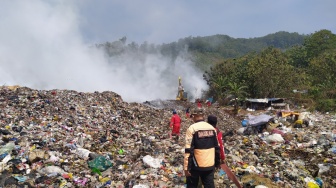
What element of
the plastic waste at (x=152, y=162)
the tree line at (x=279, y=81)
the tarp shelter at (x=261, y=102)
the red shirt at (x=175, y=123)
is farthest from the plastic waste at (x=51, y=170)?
the tarp shelter at (x=261, y=102)

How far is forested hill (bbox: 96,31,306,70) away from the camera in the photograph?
63.1 m

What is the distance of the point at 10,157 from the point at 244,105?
84.5ft

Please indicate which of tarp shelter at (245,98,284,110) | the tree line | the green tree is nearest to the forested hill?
the green tree

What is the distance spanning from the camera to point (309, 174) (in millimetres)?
5934

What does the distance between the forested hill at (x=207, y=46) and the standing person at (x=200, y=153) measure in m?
51.8

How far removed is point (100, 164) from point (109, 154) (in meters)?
1.36

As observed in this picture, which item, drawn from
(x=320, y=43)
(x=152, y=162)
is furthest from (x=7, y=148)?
(x=320, y=43)

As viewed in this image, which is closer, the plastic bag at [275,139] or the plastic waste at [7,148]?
the plastic waste at [7,148]

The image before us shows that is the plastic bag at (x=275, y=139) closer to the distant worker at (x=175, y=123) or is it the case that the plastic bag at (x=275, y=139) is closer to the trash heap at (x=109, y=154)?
the trash heap at (x=109, y=154)

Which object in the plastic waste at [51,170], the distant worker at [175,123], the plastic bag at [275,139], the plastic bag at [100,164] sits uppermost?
the distant worker at [175,123]

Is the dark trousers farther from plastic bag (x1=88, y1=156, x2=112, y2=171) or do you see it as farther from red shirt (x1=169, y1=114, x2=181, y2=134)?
red shirt (x1=169, y1=114, x2=181, y2=134)

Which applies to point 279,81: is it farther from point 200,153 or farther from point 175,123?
point 200,153

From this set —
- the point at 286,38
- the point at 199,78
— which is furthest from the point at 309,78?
the point at 286,38

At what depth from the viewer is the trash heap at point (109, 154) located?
215 inches
